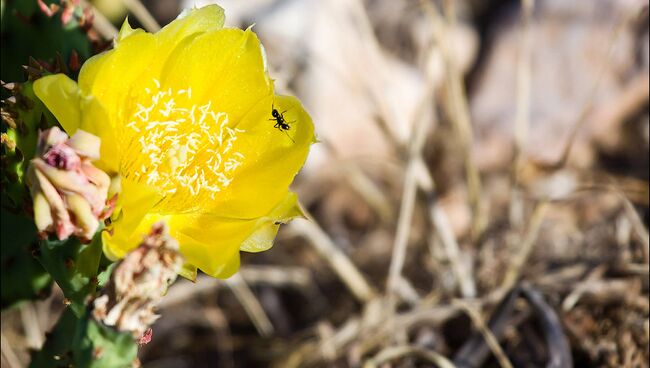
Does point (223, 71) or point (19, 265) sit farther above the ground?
point (223, 71)

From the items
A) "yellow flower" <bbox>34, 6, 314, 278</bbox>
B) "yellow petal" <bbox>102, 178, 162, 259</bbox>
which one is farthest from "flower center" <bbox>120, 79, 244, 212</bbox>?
"yellow petal" <bbox>102, 178, 162, 259</bbox>

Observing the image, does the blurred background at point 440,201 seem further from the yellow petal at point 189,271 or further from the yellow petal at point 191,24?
the yellow petal at point 189,271

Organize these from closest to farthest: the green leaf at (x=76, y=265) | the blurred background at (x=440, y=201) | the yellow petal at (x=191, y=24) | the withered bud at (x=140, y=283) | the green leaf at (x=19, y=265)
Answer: the withered bud at (x=140, y=283), the green leaf at (x=76, y=265), the yellow petal at (x=191, y=24), the green leaf at (x=19, y=265), the blurred background at (x=440, y=201)

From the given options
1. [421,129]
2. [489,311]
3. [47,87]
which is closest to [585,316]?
[489,311]

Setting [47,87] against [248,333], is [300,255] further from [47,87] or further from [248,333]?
[47,87]

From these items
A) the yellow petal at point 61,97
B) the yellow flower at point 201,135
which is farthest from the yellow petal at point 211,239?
the yellow petal at point 61,97

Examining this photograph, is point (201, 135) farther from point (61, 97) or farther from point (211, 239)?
point (61, 97)

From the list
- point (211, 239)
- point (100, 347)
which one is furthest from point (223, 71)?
point (100, 347)
